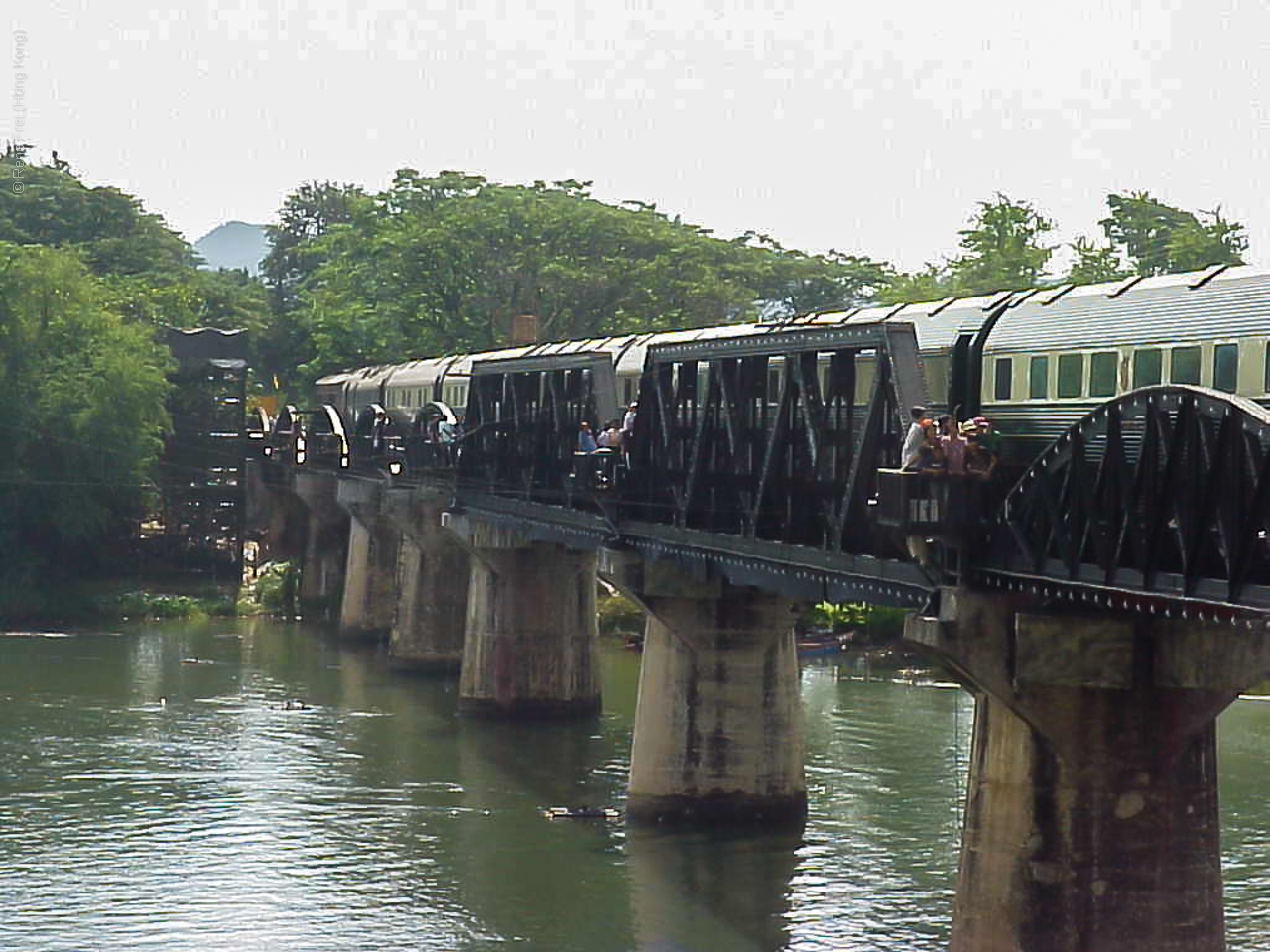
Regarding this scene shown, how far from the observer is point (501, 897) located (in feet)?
148

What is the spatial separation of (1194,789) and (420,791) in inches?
1176

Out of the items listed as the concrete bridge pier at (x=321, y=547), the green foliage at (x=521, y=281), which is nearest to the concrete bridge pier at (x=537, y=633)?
the concrete bridge pier at (x=321, y=547)

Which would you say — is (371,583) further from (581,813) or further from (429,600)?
(581,813)

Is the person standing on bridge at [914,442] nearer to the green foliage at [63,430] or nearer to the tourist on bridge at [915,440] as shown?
the tourist on bridge at [915,440]

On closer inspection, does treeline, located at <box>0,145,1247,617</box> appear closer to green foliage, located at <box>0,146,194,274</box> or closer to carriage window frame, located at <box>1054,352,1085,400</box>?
green foliage, located at <box>0,146,194,274</box>

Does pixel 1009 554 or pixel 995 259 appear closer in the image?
pixel 1009 554

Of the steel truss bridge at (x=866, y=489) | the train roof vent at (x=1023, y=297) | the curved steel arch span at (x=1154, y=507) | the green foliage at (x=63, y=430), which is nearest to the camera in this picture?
the curved steel arch span at (x=1154, y=507)

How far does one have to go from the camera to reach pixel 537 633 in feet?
229

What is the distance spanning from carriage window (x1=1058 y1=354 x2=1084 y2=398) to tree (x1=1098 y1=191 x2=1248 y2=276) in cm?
7953

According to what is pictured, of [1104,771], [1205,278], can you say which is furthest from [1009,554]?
[1205,278]

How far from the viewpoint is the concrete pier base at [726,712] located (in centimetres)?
4966

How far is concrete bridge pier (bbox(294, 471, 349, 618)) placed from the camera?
343ft

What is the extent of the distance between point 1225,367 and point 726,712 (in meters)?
20.6

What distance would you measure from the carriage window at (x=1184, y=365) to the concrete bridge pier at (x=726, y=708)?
58.1 ft
